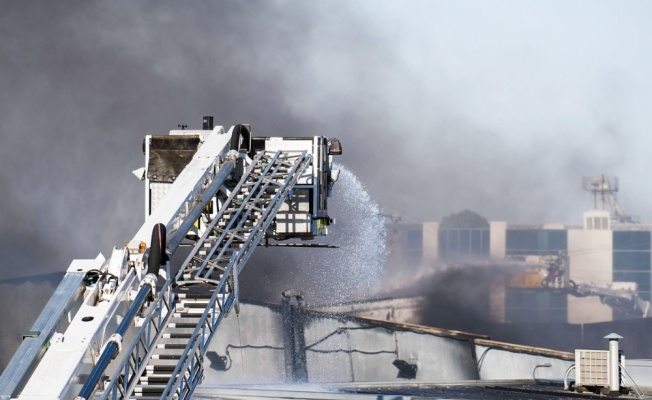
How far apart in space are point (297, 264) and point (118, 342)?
5115 cm

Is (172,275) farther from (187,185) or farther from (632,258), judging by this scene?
(632,258)

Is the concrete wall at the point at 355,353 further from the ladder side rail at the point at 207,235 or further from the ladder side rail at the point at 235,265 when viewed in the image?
the ladder side rail at the point at 207,235

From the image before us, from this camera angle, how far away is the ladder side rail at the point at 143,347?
11.4 metres

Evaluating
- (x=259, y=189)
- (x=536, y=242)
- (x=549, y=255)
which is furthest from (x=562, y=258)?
(x=259, y=189)

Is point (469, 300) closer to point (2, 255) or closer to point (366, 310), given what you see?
point (366, 310)

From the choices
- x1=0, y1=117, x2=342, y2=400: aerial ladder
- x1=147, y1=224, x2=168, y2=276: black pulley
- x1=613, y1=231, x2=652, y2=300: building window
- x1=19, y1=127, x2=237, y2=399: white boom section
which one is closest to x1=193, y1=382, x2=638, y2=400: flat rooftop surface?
x1=0, y1=117, x2=342, y2=400: aerial ladder

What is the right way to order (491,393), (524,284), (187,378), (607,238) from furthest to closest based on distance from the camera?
(607,238) → (524,284) → (491,393) → (187,378)

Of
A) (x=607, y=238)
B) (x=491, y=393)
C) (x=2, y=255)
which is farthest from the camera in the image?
(x=607, y=238)

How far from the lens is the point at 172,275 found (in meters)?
14.0

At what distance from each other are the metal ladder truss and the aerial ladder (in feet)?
0.06

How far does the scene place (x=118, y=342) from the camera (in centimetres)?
1119

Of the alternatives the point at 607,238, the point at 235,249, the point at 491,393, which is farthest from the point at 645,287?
the point at 235,249

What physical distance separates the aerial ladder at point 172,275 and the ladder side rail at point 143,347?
2 centimetres

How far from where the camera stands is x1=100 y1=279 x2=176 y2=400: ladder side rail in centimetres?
1141
